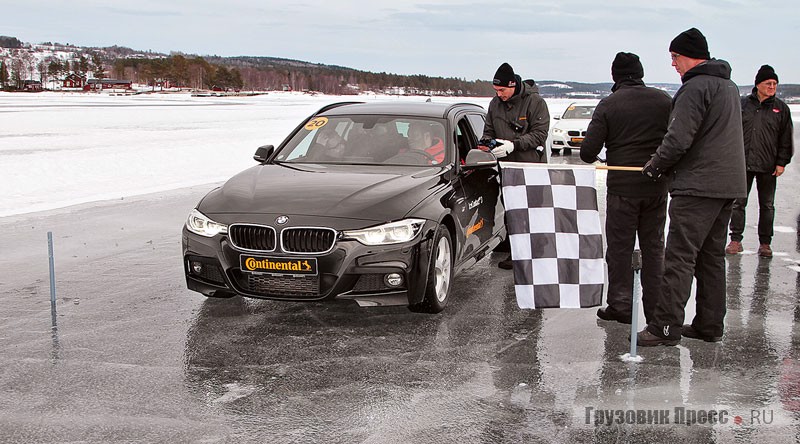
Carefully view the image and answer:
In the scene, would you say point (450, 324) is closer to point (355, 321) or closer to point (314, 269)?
point (355, 321)

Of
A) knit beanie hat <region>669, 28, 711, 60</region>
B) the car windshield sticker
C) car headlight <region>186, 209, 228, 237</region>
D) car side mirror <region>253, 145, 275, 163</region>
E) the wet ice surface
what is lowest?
the wet ice surface

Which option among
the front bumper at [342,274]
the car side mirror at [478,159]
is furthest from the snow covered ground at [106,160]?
the car side mirror at [478,159]

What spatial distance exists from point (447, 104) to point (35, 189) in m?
9.25

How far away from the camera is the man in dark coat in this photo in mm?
5082

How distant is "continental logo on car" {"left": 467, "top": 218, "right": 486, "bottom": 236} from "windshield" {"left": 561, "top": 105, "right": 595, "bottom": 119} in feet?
58.1

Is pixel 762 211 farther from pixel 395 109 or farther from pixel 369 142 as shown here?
pixel 369 142

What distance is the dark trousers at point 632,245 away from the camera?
5.86m

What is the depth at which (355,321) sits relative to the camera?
239 inches

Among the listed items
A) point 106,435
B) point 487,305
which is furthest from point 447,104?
point 106,435

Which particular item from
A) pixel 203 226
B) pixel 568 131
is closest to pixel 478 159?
pixel 203 226

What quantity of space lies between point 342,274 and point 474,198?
76.9 inches

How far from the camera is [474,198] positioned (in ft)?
23.3

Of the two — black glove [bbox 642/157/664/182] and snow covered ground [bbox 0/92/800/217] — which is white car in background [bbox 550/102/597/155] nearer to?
snow covered ground [bbox 0/92/800/217]

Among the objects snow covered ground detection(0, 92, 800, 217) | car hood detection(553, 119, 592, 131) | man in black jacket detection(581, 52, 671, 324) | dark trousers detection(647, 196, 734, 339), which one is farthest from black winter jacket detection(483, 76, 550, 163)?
car hood detection(553, 119, 592, 131)
